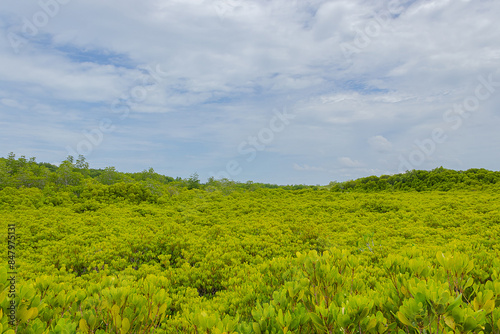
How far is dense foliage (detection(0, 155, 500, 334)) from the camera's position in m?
2.33

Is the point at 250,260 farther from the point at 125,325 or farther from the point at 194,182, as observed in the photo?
the point at 194,182

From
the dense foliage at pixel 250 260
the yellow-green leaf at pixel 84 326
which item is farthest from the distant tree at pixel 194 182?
the yellow-green leaf at pixel 84 326

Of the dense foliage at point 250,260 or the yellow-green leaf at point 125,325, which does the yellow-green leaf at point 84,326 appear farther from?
the yellow-green leaf at point 125,325

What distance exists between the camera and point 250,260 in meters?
6.51

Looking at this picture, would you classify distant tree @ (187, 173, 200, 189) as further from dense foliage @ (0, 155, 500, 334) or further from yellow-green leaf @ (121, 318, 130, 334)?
yellow-green leaf @ (121, 318, 130, 334)

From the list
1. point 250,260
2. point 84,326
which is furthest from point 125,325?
point 250,260

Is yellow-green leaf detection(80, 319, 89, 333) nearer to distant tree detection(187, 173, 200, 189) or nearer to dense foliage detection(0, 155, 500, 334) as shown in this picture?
dense foliage detection(0, 155, 500, 334)

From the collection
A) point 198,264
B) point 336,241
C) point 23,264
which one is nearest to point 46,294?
point 198,264

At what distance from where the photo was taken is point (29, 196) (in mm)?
13664

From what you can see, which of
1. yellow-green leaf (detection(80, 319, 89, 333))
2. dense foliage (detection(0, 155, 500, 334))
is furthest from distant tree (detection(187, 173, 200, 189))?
yellow-green leaf (detection(80, 319, 89, 333))

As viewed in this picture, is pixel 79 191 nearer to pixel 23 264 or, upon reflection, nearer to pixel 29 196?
pixel 29 196

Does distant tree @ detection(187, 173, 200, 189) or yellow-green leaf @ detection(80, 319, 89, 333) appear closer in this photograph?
yellow-green leaf @ detection(80, 319, 89, 333)

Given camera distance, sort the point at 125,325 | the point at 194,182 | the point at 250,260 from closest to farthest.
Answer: the point at 125,325 < the point at 250,260 < the point at 194,182

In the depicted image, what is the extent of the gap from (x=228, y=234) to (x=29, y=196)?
10.8m
